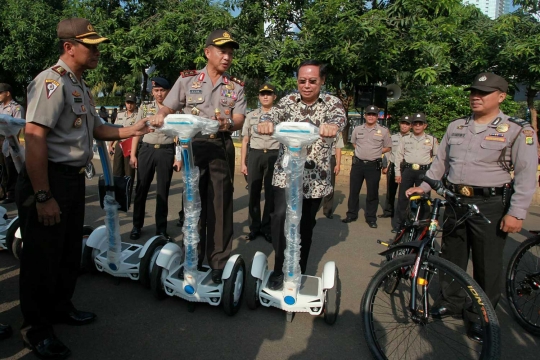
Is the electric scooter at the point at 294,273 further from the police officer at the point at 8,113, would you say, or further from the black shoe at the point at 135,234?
the police officer at the point at 8,113

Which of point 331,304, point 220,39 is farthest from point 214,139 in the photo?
point 331,304

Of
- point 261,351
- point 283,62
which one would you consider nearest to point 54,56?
point 283,62

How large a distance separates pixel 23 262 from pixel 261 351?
1.73 metres

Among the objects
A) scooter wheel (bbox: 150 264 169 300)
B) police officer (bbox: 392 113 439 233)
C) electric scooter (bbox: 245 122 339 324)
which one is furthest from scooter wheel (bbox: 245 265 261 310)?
police officer (bbox: 392 113 439 233)

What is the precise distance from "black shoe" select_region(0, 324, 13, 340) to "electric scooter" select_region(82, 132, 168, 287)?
0.93 metres

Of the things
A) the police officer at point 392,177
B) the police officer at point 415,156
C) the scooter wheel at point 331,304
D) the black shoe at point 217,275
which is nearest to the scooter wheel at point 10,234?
the black shoe at point 217,275

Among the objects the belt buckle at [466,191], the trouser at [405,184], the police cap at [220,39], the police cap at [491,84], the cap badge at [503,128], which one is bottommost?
the trouser at [405,184]

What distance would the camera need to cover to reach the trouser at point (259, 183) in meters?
5.37

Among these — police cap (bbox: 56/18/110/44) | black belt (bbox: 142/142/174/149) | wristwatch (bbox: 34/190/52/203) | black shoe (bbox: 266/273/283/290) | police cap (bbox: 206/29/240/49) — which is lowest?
black shoe (bbox: 266/273/283/290)

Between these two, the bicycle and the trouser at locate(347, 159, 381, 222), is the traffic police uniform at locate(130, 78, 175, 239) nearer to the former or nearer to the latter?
the bicycle

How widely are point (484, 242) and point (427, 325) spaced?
821 mm

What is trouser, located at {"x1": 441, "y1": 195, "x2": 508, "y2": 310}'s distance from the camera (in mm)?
2936

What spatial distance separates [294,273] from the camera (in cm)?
294

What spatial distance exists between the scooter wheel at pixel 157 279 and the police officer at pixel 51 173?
0.77 meters
